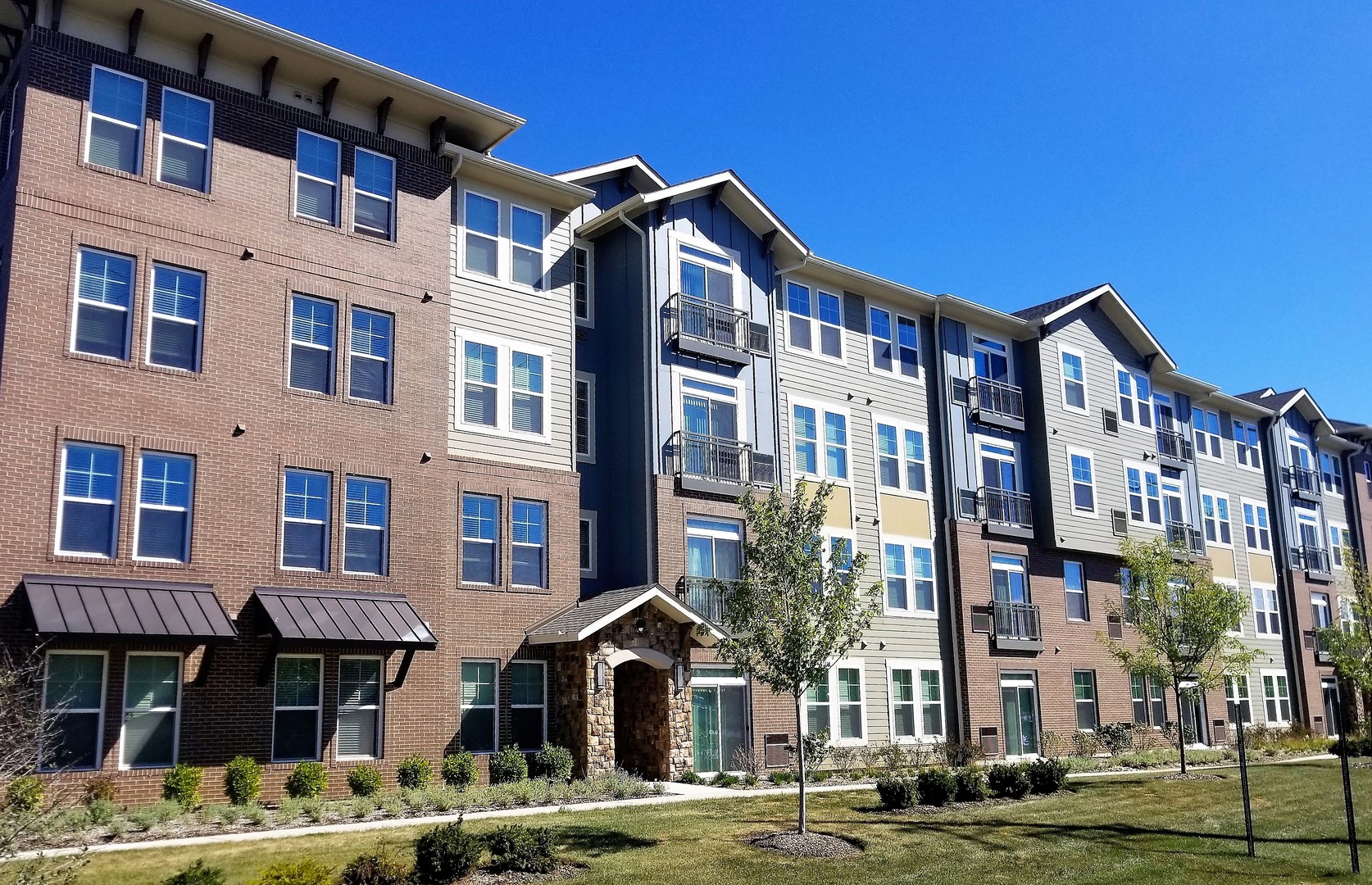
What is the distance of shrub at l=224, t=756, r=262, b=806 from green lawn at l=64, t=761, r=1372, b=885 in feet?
12.3

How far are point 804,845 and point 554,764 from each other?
7442 mm

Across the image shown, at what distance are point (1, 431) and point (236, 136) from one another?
271 inches

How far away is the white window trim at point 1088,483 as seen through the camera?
119ft

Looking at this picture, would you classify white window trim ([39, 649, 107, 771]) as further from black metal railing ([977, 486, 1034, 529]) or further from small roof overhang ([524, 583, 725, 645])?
black metal railing ([977, 486, 1034, 529])

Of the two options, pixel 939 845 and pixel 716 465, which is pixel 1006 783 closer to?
pixel 939 845

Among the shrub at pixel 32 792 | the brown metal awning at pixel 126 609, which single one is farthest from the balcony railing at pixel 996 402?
the shrub at pixel 32 792

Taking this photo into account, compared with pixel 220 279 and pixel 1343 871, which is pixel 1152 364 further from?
pixel 220 279

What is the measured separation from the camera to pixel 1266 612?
4638 centimetres

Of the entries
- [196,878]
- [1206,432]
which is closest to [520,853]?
[196,878]

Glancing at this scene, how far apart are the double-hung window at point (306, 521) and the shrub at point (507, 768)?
4.87 m

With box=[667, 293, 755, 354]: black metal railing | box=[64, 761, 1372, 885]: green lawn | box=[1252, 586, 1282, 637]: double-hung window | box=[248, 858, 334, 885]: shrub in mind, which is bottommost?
box=[64, 761, 1372, 885]: green lawn

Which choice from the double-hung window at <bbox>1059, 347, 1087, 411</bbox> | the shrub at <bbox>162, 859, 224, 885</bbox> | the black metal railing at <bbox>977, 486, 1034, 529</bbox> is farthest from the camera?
the double-hung window at <bbox>1059, 347, 1087, 411</bbox>

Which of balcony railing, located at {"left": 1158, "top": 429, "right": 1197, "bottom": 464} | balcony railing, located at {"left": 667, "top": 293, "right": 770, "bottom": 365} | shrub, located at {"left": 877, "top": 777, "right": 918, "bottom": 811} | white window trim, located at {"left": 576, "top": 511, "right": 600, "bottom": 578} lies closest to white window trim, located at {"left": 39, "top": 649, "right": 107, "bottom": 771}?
white window trim, located at {"left": 576, "top": 511, "right": 600, "bottom": 578}

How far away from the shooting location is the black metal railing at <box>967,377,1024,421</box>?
35062 millimetres
